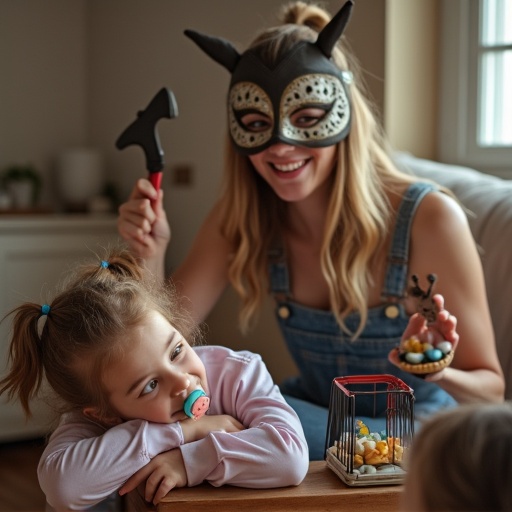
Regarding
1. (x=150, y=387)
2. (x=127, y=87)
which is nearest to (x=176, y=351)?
(x=150, y=387)

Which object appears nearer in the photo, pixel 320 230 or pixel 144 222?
pixel 144 222

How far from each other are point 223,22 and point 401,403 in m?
2.45

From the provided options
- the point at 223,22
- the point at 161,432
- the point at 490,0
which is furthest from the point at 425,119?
the point at 161,432

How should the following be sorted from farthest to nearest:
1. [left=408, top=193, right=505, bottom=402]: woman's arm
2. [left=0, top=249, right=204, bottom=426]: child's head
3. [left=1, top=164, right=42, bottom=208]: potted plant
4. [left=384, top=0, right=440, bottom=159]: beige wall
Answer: [left=1, top=164, right=42, bottom=208]: potted plant
[left=384, top=0, right=440, bottom=159]: beige wall
[left=408, top=193, right=505, bottom=402]: woman's arm
[left=0, top=249, right=204, bottom=426]: child's head

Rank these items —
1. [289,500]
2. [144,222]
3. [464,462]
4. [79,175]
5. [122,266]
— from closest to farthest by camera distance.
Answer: [464,462] < [289,500] < [122,266] < [144,222] < [79,175]

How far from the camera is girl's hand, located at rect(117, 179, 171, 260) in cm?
172

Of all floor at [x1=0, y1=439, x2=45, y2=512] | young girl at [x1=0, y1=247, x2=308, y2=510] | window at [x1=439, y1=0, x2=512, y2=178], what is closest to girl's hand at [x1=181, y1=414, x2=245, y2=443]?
young girl at [x1=0, y1=247, x2=308, y2=510]

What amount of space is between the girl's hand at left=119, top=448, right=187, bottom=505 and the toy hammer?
0.71 m

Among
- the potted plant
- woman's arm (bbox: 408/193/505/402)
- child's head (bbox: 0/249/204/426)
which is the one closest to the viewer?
child's head (bbox: 0/249/204/426)

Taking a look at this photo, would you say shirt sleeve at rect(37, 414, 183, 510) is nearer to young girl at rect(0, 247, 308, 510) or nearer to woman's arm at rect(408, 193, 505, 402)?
young girl at rect(0, 247, 308, 510)

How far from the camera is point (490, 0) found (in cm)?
272

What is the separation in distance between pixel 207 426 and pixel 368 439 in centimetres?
21

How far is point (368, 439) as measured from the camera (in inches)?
44.3

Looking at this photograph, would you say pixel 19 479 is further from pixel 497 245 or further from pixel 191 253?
pixel 497 245
